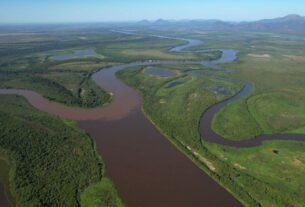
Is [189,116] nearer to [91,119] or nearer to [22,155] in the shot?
[91,119]

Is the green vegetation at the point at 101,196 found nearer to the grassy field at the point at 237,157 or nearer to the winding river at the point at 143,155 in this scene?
the winding river at the point at 143,155

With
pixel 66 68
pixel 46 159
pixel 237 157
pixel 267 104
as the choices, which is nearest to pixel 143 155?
pixel 237 157

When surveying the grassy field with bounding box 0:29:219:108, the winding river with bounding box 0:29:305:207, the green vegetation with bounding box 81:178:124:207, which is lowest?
the grassy field with bounding box 0:29:219:108

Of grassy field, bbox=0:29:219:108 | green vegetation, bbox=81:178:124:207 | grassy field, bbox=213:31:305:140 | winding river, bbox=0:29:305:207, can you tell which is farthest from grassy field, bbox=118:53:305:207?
grassy field, bbox=0:29:219:108

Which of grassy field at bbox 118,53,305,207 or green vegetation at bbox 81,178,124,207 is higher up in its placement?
green vegetation at bbox 81,178,124,207

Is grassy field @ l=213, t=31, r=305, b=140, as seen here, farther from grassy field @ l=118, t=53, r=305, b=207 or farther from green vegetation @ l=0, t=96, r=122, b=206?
green vegetation @ l=0, t=96, r=122, b=206

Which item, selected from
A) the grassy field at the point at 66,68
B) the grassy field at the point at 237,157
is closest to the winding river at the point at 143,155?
the grassy field at the point at 237,157

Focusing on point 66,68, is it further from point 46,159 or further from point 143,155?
point 143,155
